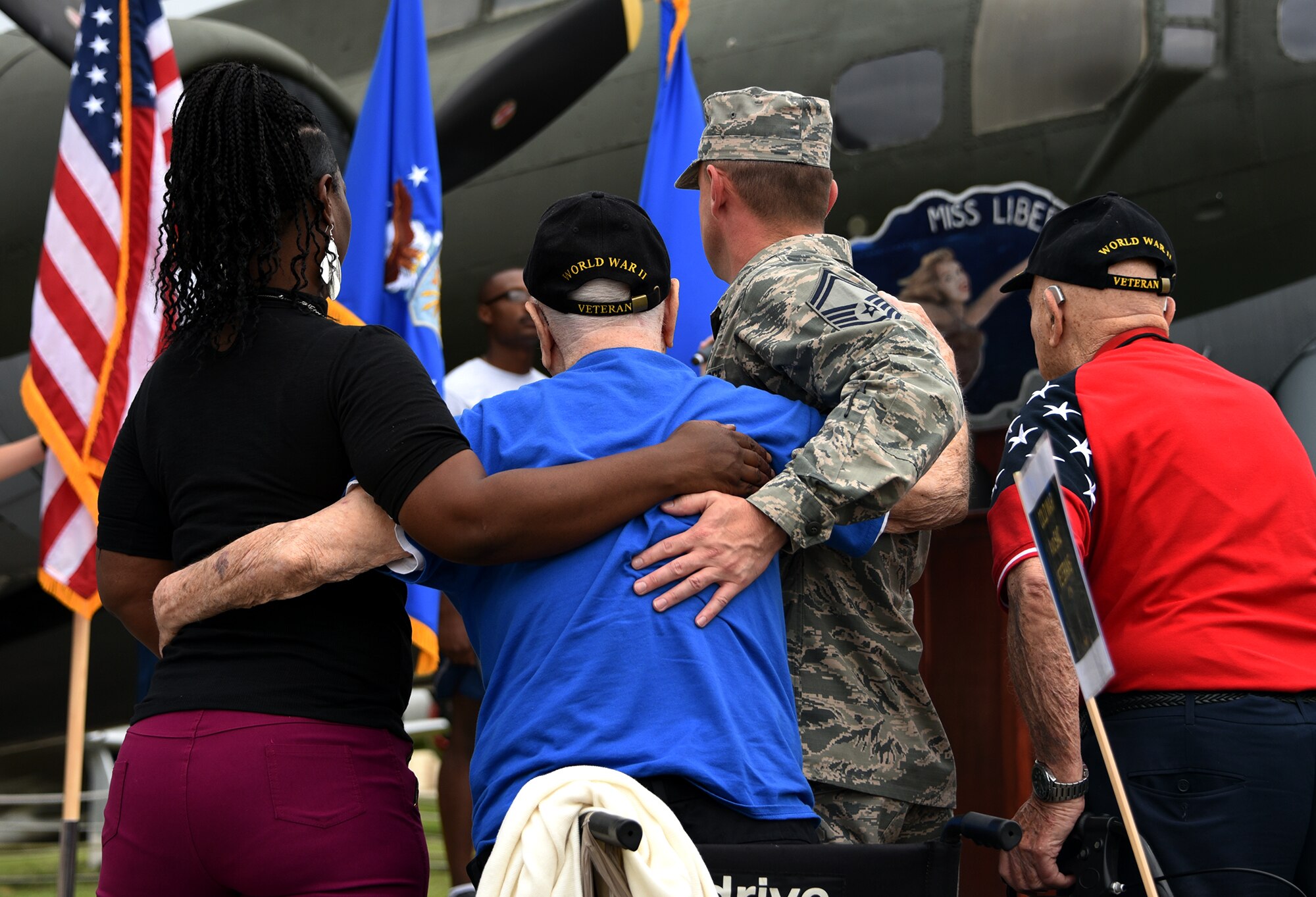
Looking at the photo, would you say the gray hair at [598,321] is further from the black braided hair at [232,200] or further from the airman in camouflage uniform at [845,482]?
the black braided hair at [232,200]

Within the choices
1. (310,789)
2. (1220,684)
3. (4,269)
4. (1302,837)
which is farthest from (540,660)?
(4,269)

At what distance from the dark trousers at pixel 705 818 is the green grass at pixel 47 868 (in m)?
3.09

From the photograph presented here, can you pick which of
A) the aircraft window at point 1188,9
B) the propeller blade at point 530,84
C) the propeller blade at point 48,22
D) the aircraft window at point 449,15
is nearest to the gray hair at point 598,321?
the aircraft window at point 1188,9

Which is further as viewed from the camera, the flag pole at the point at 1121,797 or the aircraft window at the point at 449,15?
the aircraft window at the point at 449,15

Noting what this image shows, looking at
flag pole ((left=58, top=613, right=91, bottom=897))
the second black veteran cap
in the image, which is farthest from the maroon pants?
flag pole ((left=58, top=613, right=91, bottom=897))

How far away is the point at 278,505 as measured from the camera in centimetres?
178

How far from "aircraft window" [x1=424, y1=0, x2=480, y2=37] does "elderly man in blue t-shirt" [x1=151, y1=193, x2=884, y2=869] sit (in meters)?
4.90

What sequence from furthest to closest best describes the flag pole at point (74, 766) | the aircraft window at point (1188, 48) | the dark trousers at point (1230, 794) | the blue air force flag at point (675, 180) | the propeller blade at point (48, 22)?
the propeller blade at point (48, 22) < the blue air force flag at point (675, 180) < the aircraft window at point (1188, 48) < the flag pole at point (74, 766) < the dark trousers at point (1230, 794)

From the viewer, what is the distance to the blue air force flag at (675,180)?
4.93m

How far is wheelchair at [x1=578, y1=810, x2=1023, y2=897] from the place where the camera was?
1625 mm

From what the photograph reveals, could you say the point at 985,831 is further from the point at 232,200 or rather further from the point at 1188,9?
the point at 1188,9

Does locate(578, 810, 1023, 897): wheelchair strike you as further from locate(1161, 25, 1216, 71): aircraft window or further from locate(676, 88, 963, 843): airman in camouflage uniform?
locate(1161, 25, 1216, 71): aircraft window

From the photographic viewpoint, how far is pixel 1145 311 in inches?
97.3

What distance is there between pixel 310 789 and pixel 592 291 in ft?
2.64
